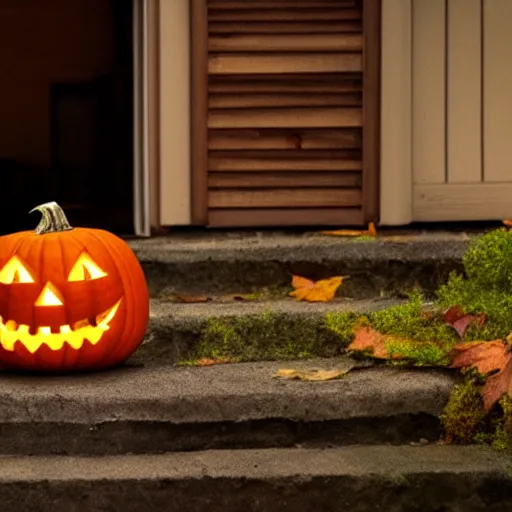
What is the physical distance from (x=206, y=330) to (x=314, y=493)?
3.06 feet

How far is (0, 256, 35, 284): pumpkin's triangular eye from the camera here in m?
3.38

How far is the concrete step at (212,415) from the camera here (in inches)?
125

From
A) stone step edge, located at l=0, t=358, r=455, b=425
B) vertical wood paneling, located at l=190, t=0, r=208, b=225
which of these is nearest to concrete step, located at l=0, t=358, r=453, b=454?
stone step edge, located at l=0, t=358, r=455, b=425

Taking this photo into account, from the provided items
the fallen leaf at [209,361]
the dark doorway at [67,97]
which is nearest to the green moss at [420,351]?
the fallen leaf at [209,361]

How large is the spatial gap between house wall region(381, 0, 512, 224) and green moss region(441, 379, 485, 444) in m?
1.83

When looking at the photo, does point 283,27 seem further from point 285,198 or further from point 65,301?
point 65,301

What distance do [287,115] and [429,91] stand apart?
61 cm

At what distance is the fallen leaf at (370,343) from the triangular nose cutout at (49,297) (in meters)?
0.88

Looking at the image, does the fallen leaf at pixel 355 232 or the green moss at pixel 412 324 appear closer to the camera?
the green moss at pixel 412 324

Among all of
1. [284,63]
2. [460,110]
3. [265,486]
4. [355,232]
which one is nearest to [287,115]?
[284,63]

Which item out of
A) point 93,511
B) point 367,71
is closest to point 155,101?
point 367,71

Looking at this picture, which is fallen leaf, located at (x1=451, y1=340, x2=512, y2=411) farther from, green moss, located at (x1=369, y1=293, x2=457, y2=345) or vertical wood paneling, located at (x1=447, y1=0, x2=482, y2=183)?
vertical wood paneling, located at (x1=447, y1=0, x2=482, y2=183)

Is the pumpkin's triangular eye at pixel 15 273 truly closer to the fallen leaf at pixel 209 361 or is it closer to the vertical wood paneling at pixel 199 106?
the fallen leaf at pixel 209 361

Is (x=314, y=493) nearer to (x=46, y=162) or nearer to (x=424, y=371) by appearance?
(x=424, y=371)
